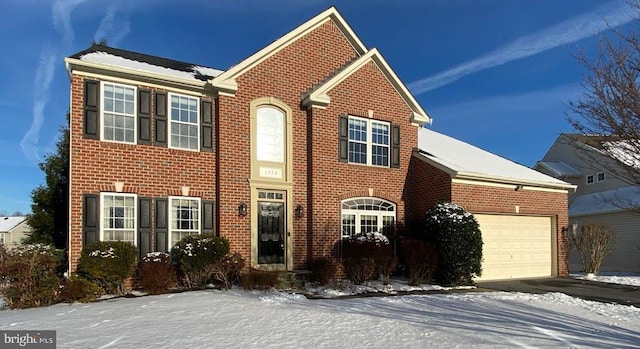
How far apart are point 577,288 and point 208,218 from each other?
11061 millimetres

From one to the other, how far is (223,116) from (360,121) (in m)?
4.67

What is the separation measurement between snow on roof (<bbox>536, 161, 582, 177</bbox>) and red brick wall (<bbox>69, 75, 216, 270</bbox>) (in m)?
21.0

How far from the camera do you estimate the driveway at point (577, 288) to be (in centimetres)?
1270

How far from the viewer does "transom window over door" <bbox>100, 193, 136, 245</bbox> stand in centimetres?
1216

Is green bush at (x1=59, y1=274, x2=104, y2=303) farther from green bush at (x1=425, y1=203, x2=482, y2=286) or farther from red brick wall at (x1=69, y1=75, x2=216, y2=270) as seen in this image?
green bush at (x1=425, y1=203, x2=482, y2=286)

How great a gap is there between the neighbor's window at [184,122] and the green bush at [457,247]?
24.4 feet

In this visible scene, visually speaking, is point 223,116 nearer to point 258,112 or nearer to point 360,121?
point 258,112

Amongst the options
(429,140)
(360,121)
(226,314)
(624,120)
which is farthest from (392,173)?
(624,120)

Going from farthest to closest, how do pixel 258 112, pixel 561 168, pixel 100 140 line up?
pixel 561 168 < pixel 258 112 < pixel 100 140

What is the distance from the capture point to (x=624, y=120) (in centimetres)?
659

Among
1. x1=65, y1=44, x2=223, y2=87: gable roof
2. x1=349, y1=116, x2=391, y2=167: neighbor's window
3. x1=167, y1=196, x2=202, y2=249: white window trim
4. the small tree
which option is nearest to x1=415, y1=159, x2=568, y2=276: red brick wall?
the small tree

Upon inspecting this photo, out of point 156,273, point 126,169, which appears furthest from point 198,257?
point 126,169

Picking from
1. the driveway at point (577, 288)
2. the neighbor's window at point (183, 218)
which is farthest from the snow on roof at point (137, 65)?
the driveway at point (577, 288)

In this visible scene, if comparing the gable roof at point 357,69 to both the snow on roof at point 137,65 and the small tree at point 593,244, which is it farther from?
the small tree at point 593,244
